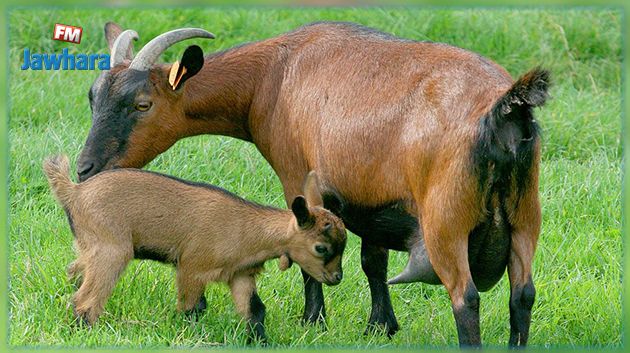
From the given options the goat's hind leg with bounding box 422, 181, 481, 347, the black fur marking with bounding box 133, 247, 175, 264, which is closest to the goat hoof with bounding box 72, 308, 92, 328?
the black fur marking with bounding box 133, 247, 175, 264

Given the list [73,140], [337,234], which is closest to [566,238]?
[337,234]

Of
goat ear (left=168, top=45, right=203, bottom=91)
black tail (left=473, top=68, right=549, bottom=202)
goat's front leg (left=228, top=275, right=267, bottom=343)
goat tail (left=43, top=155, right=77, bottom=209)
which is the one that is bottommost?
goat's front leg (left=228, top=275, right=267, bottom=343)

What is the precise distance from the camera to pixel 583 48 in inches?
475

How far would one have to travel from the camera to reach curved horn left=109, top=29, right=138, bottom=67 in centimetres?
741

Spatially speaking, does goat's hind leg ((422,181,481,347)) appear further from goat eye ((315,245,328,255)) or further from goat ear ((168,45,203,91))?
goat ear ((168,45,203,91))

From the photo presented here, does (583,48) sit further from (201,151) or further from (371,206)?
(371,206)

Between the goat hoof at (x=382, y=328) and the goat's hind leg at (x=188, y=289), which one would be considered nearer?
the goat's hind leg at (x=188, y=289)

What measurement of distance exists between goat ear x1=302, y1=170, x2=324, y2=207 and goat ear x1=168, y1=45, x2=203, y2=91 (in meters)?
0.98

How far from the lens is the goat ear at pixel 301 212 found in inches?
258

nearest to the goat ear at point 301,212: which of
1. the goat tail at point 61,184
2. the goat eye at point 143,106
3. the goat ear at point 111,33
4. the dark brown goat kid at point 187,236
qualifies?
the dark brown goat kid at point 187,236

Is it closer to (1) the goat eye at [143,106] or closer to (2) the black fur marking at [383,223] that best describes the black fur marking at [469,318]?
(2) the black fur marking at [383,223]

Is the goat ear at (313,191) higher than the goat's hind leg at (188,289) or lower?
higher

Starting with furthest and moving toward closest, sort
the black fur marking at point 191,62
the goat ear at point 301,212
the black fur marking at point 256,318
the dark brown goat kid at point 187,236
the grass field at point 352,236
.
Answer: the black fur marking at point 191,62
the grass field at point 352,236
the black fur marking at point 256,318
the dark brown goat kid at point 187,236
the goat ear at point 301,212

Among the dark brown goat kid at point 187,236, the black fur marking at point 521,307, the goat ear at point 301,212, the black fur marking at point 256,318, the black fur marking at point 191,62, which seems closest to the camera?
the black fur marking at point 521,307
